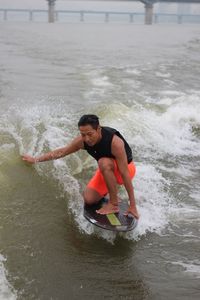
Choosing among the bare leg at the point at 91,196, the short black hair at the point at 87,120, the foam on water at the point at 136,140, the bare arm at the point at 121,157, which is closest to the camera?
the short black hair at the point at 87,120

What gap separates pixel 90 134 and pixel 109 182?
629mm

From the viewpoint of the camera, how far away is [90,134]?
439 centimetres

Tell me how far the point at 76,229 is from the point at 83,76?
12.5m

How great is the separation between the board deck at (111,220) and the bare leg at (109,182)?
0.08 metres

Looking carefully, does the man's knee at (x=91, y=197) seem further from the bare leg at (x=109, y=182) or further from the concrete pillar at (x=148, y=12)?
the concrete pillar at (x=148, y=12)

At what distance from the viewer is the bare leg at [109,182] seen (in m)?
4.59

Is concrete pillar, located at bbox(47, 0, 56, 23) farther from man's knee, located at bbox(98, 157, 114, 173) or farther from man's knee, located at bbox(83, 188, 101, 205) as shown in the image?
man's knee, located at bbox(98, 157, 114, 173)

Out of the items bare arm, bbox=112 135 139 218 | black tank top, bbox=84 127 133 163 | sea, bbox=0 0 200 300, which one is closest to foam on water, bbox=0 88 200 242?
sea, bbox=0 0 200 300

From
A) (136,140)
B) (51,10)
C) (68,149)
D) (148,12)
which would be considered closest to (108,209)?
(68,149)

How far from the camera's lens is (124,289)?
12.8 ft

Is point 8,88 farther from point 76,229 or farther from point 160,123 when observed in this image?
point 76,229

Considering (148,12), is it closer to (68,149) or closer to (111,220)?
(68,149)

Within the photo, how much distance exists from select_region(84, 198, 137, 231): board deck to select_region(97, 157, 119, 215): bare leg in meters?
0.08

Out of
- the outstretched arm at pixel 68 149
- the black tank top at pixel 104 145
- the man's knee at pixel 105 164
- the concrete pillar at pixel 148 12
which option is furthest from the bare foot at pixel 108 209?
the concrete pillar at pixel 148 12
